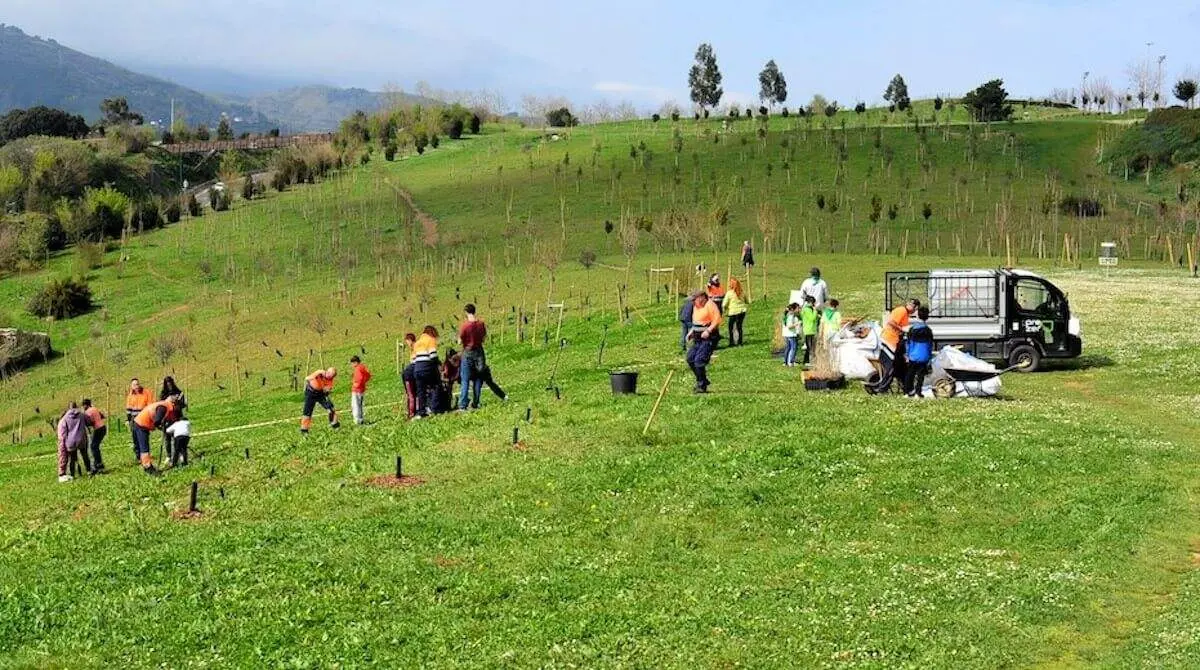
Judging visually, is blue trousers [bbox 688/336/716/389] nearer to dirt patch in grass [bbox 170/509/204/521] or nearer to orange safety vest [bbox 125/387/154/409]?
dirt patch in grass [bbox 170/509/204/521]

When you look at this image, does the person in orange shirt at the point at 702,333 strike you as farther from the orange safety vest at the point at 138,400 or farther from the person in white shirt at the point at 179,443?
the orange safety vest at the point at 138,400

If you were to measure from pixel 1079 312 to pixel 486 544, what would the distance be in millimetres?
33552

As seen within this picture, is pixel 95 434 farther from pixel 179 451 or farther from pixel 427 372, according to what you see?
pixel 427 372

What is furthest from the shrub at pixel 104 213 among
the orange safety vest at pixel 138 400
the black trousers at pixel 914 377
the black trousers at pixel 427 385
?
the black trousers at pixel 914 377

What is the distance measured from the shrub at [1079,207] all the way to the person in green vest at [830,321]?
2446 inches

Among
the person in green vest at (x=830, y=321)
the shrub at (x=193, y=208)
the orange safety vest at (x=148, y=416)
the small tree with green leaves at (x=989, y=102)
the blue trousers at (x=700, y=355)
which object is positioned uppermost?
the small tree with green leaves at (x=989, y=102)

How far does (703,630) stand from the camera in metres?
14.2

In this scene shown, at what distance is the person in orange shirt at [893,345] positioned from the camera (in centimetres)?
2797

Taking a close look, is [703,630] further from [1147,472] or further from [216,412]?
[216,412]

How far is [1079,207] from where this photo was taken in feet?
287

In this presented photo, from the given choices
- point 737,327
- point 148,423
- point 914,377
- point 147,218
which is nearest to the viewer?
point 914,377

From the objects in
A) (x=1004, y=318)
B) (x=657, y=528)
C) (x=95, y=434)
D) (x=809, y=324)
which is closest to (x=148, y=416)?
(x=95, y=434)

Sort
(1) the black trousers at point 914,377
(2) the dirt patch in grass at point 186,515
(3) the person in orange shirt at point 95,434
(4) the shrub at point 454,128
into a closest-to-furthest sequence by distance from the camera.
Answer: (2) the dirt patch in grass at point 186,515
(1) the black trousers at point 914,377
(3) the person in orange shirt at point 95,434
(4) the shrub at point 454,128

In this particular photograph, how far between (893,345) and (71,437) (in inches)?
815
